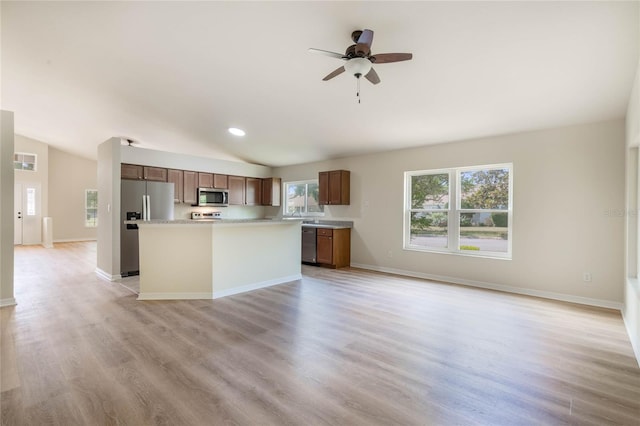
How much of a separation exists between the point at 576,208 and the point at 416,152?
8.06ft

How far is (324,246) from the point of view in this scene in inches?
252

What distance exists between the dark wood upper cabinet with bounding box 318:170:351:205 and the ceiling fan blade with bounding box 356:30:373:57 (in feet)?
13.0

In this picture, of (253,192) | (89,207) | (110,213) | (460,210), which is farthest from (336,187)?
(89,207)

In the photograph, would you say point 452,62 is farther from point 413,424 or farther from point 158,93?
point 158,93

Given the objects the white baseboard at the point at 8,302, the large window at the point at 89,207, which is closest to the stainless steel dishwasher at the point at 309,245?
the white baseboard at the point at 8,302

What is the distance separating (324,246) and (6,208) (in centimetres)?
478

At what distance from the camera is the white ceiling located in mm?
2564

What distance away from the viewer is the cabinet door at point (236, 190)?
773 centimetres

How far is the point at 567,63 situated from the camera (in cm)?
289

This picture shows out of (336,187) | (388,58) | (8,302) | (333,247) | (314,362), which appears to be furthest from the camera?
(336,187)

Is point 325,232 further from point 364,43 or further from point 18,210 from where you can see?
point 18,210

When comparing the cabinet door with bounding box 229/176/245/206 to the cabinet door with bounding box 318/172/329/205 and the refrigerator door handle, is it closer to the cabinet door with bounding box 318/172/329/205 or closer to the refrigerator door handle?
the cabinet door with bounding box 318/172/329/205

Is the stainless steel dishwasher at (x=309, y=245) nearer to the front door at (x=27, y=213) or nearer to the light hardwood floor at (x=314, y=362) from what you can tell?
the light hardwood floor at (x=314, y=362)

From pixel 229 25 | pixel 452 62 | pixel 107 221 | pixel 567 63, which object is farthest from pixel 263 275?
pixel 567 63
